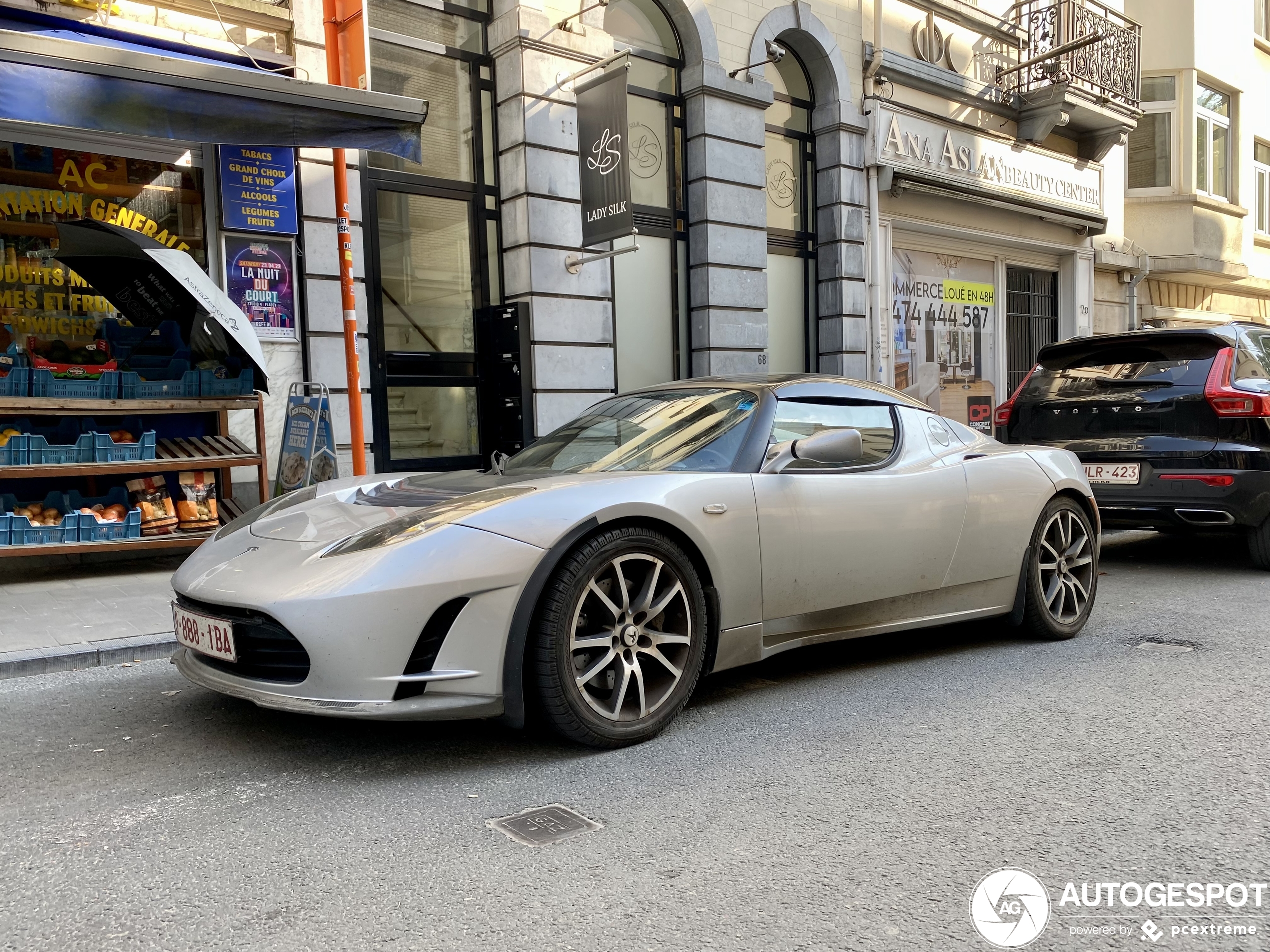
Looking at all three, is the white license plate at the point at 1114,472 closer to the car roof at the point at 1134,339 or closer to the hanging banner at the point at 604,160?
the car roof at the point at 1134,339

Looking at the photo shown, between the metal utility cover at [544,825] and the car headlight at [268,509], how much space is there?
1693 millimetres

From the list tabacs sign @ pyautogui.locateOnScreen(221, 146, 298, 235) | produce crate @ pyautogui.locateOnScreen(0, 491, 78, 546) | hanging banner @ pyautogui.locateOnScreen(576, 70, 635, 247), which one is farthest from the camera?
hanging banner @ pyautogui.locateOnScreen(576, 70, 635, 247)

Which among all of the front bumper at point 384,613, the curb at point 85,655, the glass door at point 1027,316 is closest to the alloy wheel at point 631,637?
the front bumper at point 384,613

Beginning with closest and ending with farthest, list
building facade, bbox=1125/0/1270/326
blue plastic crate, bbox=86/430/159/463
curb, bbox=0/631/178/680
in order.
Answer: curb, bbox=0/631/178/680, blue plastic crate, bbox=86/430/159/463, building facade, bbox=1125/0/1270/326

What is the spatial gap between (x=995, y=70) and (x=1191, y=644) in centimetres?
1321

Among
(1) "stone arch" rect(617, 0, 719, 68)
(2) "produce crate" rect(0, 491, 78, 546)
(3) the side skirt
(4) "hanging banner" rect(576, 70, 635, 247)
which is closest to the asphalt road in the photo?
(3) the side skirt

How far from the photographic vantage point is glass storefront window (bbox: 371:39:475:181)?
9547mm

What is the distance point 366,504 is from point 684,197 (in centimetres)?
881

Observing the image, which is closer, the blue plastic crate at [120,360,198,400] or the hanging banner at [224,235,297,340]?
the blue plastic crate at [120,360,198,400]

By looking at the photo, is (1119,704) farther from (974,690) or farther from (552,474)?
(552,474)

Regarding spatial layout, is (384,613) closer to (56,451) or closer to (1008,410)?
(56,451)

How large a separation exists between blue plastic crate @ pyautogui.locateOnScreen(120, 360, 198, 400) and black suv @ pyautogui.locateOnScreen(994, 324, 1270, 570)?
6.39m

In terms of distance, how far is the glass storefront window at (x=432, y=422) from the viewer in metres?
9.63

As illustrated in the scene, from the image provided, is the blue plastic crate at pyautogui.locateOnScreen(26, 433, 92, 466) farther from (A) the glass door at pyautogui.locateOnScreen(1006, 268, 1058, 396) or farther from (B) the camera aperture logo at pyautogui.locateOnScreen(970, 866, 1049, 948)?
(A) the glass door at pyautogui.locateOnScreen(1006, 268, 1058, 396)
